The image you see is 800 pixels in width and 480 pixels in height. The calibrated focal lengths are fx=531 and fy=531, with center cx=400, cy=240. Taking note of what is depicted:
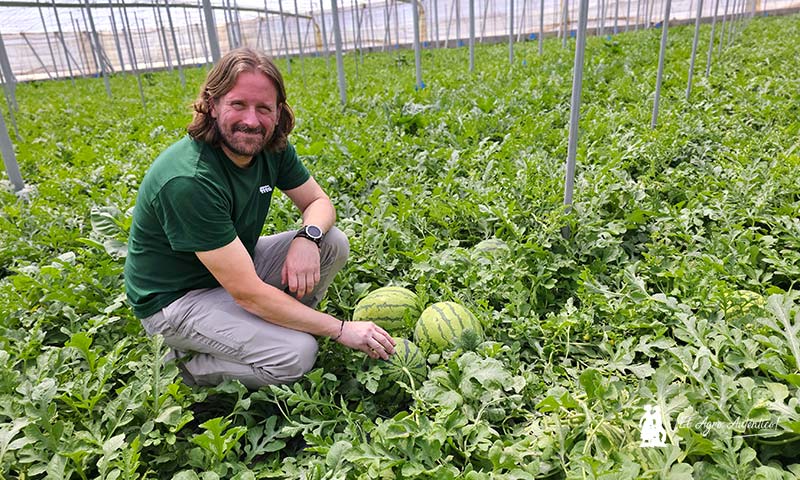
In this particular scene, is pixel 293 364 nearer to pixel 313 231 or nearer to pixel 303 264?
pixel 303 264

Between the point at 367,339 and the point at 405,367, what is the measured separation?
0.64 feet

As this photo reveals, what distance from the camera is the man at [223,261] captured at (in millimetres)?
2105

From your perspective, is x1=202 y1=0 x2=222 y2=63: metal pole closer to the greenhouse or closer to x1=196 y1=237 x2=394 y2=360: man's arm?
the greenhouse

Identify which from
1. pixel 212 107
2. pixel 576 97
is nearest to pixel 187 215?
pixel 212 107

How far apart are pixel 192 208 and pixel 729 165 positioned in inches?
145

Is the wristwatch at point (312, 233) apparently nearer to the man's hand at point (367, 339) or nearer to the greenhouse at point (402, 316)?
the greenhouse at point (402, 316)

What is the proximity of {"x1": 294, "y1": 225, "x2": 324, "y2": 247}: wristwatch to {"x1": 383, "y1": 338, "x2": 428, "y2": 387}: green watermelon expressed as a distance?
28.1 inches

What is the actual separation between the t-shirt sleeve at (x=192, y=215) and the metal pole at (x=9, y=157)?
11.2 ft

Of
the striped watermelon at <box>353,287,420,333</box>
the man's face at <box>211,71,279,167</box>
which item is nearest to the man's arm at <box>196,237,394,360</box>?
the striped watermelon at <box>353,287,420,333</box>

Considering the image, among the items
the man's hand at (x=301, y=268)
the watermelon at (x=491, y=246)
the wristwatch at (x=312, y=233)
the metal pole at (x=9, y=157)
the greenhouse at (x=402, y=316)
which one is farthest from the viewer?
the metal pole at (x=9, y=157)

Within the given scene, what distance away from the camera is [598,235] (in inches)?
120

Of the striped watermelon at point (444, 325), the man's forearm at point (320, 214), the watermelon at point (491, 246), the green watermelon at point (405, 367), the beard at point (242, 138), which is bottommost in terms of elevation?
the green watermelon at point (405, 367)

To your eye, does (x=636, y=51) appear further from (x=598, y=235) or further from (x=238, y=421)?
(x=238, y=421)

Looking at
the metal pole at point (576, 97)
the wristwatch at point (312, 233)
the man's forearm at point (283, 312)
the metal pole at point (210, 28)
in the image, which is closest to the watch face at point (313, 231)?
the wristwatch at point (312, 233)
